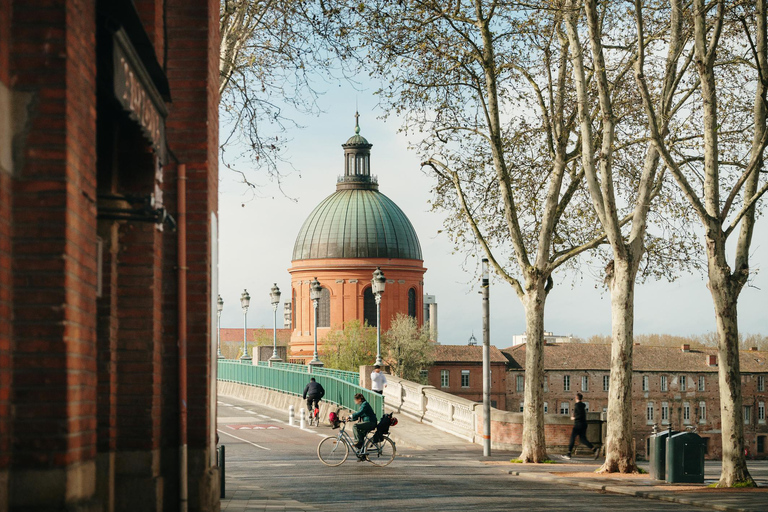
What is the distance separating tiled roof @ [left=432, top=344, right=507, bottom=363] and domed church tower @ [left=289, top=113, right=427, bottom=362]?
599 inches

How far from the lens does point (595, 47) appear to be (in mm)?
21516

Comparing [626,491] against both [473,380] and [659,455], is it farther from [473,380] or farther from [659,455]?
[473,380]

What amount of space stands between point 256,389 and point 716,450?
56873 millimetres

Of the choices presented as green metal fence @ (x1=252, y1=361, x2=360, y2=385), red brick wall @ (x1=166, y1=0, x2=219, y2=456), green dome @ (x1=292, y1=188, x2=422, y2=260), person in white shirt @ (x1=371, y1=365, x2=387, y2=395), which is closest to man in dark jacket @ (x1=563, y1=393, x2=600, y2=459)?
person in white shirt @ (x1=371, y1=365, x2=387, y2=395)

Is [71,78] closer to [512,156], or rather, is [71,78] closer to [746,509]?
[746,509]

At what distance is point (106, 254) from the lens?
9852mm

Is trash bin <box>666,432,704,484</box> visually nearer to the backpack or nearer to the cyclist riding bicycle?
the backpack

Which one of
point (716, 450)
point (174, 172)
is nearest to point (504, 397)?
point (716, 450)

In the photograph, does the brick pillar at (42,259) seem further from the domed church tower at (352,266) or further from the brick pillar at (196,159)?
the domed church tower at (352,266)

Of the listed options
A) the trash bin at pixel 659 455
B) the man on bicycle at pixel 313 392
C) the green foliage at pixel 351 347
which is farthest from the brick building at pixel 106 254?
the green foliage at pixel 351 347

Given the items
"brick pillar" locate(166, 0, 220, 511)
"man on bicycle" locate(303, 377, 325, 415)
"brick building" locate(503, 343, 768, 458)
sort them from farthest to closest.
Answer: "brick building" locate(503, 343, 768, 458), "man on bicycle" locate(303, 377, 325, 415), "brick pillar" locate(166, 0, 220, 511)

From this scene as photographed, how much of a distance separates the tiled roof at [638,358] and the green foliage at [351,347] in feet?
87.0

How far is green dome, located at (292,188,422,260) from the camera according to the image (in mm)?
90812

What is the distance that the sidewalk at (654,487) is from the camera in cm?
1661
